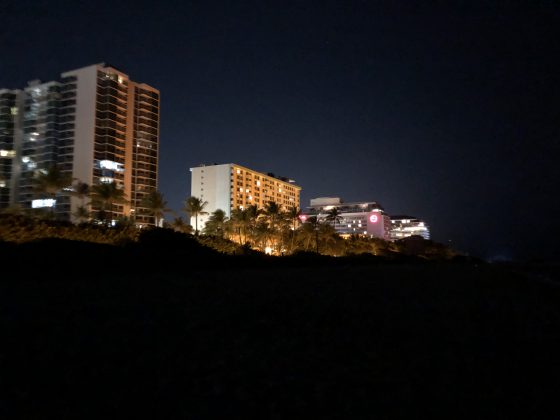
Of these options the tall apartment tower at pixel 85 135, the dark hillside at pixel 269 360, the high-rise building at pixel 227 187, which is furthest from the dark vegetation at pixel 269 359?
the high-rise building at pixel 227 187

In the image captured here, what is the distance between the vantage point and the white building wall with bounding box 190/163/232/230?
496 ft

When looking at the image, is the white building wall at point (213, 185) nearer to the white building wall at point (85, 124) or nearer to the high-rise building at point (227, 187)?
the high-rise building at point (227, 187)

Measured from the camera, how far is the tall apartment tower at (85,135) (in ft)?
356

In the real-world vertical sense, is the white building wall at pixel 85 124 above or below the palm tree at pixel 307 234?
above

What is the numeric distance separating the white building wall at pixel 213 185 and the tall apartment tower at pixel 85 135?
33.2 m

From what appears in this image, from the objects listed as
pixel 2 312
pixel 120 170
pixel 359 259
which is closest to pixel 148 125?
pixel 120 170

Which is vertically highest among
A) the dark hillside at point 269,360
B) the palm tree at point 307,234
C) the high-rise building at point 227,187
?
the high-rise building at point 227,187

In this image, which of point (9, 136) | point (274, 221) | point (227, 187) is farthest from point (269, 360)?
point (227, 187)

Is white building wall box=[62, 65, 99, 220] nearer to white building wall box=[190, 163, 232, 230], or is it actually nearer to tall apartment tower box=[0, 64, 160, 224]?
tall apartment tower box=[0, 64, 160, 224]

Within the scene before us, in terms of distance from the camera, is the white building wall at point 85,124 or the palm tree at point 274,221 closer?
the palm tree at point 274,221

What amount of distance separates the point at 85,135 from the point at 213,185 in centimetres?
5286

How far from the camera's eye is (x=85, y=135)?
357ft

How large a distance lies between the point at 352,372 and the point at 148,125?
4945 inches

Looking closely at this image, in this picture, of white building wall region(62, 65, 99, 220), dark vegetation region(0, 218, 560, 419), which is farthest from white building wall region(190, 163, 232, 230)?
dark vegetation region(0, 218, 560, 419)
